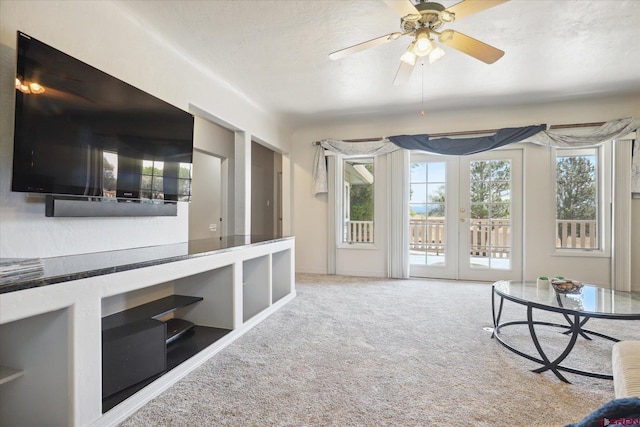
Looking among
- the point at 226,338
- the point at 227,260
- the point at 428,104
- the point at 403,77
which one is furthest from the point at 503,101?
the point at 226,338

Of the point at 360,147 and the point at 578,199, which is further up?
the point at 360,147

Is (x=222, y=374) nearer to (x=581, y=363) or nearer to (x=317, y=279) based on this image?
(x=581, y=363)

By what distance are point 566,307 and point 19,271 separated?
108 inches

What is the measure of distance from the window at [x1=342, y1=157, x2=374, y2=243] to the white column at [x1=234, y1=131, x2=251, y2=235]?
1.67 metres

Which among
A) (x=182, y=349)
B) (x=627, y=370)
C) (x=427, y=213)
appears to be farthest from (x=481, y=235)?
(x=182, y=349)

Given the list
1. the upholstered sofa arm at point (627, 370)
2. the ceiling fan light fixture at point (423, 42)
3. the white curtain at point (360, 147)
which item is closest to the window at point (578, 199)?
the white curtain at point (360, 147)

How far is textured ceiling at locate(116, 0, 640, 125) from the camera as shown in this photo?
2139 mm

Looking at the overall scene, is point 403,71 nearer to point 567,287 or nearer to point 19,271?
point 567,287

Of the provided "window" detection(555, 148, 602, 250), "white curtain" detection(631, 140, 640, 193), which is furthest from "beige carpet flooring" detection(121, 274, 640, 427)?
"white curtain" detection(631, 140, 640, 193)

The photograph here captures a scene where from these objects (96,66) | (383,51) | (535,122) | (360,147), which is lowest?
(96,66)

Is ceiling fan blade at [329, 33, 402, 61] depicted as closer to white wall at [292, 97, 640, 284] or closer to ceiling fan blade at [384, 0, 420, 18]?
ceiling fan blade at [384, 0, 420, 18]

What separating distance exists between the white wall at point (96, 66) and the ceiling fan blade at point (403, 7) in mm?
1788

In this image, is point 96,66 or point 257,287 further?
point 257,287

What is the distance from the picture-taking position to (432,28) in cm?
188
